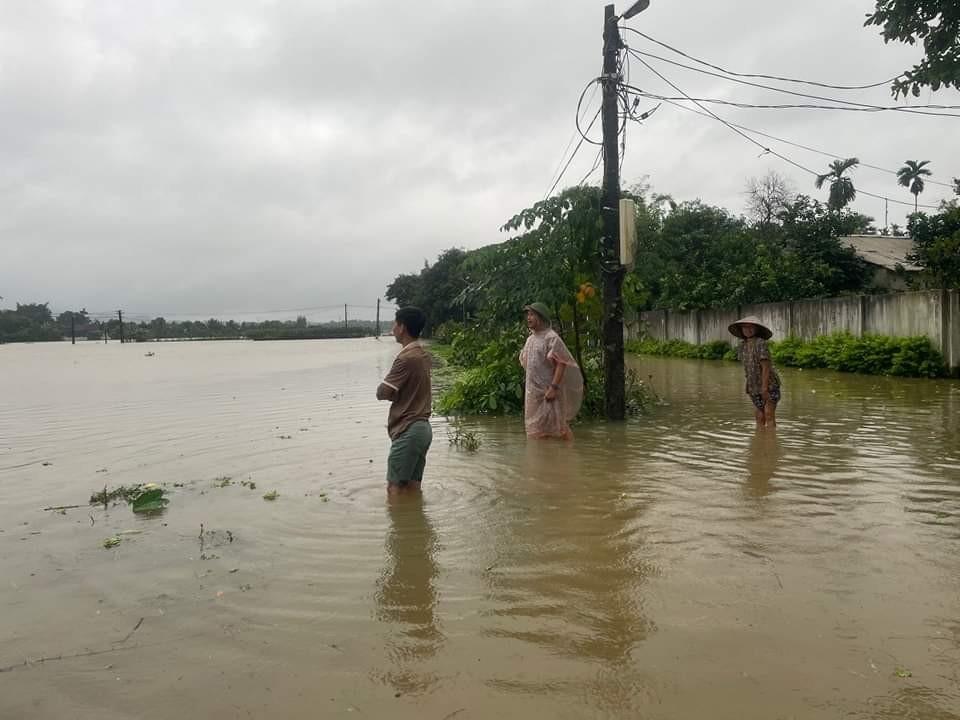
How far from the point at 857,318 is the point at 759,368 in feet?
36.8

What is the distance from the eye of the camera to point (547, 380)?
8.08m

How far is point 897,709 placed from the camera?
8.59 feet

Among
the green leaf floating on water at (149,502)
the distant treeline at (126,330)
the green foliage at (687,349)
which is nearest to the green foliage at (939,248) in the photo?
the green foliage at (687,349)

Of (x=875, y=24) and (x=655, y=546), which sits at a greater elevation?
(x=875, y=24)

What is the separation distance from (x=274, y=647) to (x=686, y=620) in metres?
1.85

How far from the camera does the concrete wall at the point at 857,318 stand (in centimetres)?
1508

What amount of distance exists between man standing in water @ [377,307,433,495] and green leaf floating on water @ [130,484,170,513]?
1875 mm

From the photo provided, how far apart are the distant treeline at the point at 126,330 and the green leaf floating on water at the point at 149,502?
224 ft

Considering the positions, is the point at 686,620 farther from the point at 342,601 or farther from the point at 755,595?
the point at 342,601

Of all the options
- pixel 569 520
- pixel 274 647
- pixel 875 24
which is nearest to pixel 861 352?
pixel 875 24

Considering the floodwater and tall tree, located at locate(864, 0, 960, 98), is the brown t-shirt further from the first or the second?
tall tree, located at locate(864, 0, 960, 98)

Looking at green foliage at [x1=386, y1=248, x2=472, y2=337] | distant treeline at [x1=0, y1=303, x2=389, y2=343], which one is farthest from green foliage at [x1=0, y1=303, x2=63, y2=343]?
green foliage at [x1=386, y1=248, x2=472, y2=337]

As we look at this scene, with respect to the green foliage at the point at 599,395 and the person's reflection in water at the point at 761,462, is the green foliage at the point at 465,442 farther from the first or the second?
the person's reflection in water at the point at 761,462

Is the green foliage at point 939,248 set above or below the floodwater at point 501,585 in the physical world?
above
